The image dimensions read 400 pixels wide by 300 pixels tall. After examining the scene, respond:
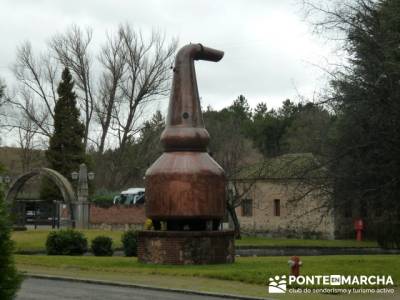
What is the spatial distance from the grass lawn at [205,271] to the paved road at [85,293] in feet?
3.22

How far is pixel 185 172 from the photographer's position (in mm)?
22141

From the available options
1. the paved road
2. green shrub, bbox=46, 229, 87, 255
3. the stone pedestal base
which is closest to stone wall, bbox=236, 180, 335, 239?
green shrub, bbox=46, 229, 87, 255

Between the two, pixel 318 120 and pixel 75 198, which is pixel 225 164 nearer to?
pixel 75 198

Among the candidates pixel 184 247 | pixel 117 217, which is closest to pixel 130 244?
pixel 184 247

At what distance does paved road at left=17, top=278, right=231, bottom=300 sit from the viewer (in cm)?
1505

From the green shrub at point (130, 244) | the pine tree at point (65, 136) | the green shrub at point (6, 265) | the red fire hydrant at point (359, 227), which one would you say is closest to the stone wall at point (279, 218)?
the red fire hydrant at point (359, 227)

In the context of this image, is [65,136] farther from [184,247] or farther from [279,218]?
[184,247]

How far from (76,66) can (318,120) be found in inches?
1246

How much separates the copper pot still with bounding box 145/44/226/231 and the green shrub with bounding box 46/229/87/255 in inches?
223

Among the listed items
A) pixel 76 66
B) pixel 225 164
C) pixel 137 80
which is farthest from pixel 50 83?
pixel 225 164

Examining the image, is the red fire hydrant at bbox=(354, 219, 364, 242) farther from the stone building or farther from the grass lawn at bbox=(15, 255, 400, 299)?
the grass lawn at bbox=(15, 255, 400, 299)

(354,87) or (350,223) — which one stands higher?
(354,87)

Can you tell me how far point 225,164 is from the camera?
168ft

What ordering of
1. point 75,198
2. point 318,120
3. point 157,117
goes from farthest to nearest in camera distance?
point 157,117 < point 75,198 < point 318,120
